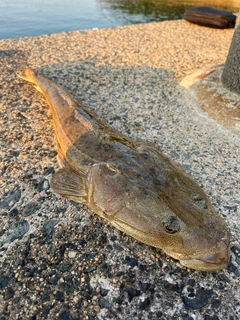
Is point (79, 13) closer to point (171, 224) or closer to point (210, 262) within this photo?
point (171, 224)

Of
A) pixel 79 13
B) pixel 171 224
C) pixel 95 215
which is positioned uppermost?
pixel 79 13

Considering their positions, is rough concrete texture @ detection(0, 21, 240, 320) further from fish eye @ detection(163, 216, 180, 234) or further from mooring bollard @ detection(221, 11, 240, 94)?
mooring bollard @ detection(221, 11, 240, 94)

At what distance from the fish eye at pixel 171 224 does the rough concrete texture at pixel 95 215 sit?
0.33 meters

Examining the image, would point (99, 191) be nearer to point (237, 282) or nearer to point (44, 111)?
point (237, 282)

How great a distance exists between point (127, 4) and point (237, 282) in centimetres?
1443

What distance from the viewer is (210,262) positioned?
1966mm

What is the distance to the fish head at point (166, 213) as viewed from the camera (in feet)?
6.40

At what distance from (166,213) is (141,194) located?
24cm

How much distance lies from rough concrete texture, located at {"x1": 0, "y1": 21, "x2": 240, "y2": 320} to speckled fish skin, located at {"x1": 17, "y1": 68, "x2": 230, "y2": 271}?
19 centimetres

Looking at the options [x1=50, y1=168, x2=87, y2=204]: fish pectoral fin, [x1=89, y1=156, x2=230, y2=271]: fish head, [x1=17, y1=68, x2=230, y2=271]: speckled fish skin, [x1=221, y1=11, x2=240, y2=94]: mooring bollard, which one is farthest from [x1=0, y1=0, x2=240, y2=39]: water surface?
[x1=89, y1=156, x2=230, y2=271]: fish head

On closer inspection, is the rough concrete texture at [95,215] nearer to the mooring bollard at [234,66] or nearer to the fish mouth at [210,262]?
the fish mouth at [210,262]

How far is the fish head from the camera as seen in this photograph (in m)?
1.95

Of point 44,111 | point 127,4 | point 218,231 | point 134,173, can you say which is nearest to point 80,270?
point 134,173

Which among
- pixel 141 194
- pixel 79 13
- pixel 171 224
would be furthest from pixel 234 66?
pixel 79 13
